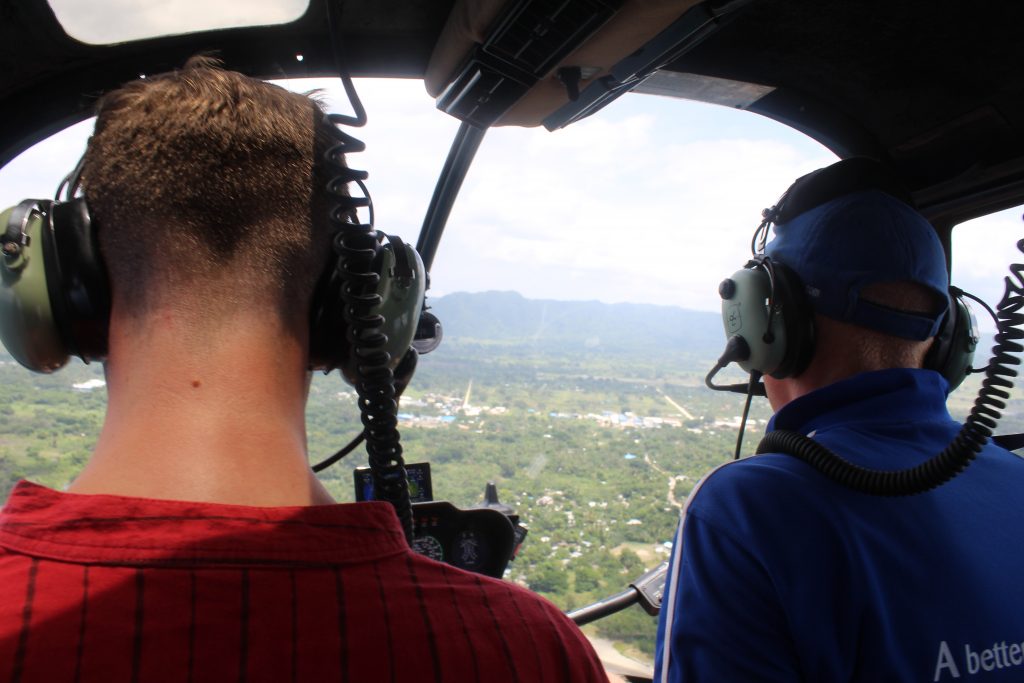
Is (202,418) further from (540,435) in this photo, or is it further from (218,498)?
(540,435)

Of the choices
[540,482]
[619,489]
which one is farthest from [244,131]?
[619,489]

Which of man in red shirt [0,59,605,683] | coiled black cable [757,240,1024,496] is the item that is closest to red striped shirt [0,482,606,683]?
man in red shirt [0,59,605,683]

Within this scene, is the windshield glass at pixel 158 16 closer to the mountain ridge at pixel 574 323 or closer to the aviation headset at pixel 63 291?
the aviation headset at pixel 63 291

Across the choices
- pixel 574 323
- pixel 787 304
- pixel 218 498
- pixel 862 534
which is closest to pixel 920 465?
pixel 862 534

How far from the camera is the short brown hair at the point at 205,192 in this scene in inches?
32.5

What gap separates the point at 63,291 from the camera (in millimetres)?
897

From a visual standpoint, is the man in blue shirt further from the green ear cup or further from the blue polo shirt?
the green ear cup

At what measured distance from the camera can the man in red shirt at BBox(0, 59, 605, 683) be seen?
0.61 meters

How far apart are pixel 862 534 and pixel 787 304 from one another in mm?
615

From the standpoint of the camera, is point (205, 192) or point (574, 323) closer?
point (205, 192)

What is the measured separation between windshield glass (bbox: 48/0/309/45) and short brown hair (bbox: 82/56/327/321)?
29.3 inches

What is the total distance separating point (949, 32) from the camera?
1829mm

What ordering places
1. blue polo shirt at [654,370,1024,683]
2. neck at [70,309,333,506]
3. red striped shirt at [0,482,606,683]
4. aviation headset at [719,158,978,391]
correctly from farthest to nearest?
aviation headset at [719,158,978,391] < blue polo shirt at [654,370,1024,683] < neck at [70,309,333,506] < red striped shirt at [0,482,606,683]

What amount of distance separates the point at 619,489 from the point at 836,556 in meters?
1.92
